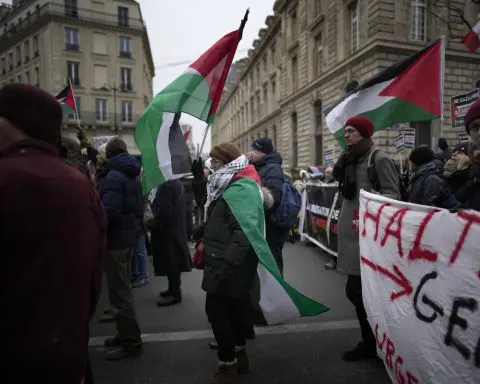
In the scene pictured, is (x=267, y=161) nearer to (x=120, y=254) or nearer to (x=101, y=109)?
(x=120, y=254)

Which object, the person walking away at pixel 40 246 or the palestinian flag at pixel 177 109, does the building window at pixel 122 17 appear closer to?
the palestinian flag at pixel 177 109

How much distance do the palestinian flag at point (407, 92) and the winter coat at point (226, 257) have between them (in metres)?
1.97

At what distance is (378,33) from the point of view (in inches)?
693

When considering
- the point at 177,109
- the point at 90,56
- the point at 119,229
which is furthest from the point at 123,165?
the point at 90,56

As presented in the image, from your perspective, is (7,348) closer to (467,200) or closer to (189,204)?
(467,200)

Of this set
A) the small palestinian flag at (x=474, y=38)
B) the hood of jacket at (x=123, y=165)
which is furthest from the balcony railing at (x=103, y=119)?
the hood of jacket at (x=123, y=165)

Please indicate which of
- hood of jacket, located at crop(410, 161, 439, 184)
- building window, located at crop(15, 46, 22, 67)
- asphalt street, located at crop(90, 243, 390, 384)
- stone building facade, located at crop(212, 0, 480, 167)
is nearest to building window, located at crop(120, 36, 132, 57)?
building window, located at crop(15, 46, 22, 67)

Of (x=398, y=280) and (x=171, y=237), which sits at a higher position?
(x=398, y=280)

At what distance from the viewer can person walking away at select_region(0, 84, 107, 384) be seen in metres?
1.19

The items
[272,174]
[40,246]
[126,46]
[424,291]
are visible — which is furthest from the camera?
[126,46]

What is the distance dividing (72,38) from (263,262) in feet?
159

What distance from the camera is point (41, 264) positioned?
4.00ft

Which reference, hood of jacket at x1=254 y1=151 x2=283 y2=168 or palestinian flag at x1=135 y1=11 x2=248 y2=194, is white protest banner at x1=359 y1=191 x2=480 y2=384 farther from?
palestinian flag at x1=135 y1=11 x2=248 y2=194

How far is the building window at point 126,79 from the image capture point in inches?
1759
